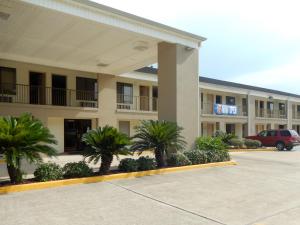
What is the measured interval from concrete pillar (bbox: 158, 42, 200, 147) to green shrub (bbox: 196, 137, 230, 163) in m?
0.41

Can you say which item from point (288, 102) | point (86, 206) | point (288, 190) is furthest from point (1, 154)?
point (288, 102)

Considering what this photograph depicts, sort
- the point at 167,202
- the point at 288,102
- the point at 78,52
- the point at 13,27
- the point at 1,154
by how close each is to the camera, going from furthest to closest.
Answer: the point at 288,102
the point at 78,52
the point at 13,27
the point at 1,154
the point at 167,202

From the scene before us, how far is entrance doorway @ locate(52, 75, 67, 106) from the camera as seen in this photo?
20281mm

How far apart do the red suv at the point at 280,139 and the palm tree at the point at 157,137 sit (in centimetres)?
1735

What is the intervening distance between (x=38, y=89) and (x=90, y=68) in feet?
11.6

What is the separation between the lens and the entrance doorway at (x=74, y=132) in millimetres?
21053

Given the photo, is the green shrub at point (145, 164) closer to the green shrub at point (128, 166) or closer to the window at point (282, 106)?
the green shrub at point (128, 166)

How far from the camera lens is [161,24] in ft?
41.5

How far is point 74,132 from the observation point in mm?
21500

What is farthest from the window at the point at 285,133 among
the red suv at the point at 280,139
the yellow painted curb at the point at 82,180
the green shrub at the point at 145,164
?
the green shrub at the point at 145,164

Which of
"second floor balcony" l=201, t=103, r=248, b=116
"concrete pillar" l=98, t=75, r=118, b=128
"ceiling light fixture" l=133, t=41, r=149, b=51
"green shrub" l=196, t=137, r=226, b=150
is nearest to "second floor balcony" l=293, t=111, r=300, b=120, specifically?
"second floor balcony" l=201, t=103, r=248, b=116

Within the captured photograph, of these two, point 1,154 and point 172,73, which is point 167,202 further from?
point 172,73

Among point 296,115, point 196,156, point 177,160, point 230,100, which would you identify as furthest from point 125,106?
point 296,115

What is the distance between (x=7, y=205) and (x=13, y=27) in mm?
7927
